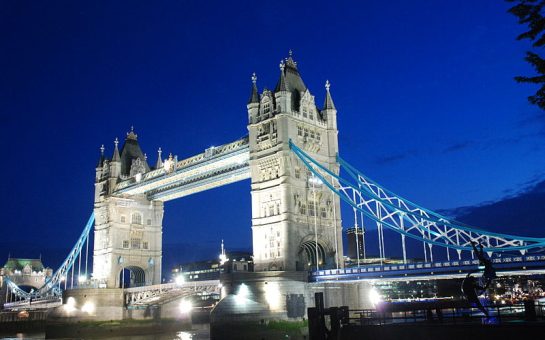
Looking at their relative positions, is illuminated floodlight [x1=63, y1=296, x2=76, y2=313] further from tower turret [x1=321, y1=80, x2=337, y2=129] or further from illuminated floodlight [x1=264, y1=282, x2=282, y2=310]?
tower turret [x1=321, y1=80, x2=337, y2=129]

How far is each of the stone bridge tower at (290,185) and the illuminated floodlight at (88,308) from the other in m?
23.9

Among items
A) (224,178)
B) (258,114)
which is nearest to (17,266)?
(224,178)

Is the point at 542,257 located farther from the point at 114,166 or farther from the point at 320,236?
the point at 114,166

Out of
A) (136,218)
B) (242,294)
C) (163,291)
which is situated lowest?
(242,294)

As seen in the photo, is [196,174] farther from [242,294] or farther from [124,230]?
[242,294]

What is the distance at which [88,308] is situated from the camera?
64.4 m

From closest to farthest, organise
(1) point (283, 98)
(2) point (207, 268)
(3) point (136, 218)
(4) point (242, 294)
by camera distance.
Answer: (4) point (242, 294) → (1) point (283, 98) → (3) point (136, 218) → (2) point (207, 268)

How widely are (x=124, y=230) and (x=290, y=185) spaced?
3018 centimetres

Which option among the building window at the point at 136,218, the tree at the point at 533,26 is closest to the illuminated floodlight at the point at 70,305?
the building window at the point at 136,218

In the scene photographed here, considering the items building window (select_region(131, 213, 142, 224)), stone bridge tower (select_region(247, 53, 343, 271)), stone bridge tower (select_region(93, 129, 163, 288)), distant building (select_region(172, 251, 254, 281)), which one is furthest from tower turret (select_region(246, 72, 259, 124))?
distant building (select_region(172, 251, 254, 281))

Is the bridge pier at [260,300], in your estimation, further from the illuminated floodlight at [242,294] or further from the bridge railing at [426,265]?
the bridge railing at [426,265]

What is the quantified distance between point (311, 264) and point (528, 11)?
3613 cm

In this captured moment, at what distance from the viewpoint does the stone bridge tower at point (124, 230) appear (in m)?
71.1

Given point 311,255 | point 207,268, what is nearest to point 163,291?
point 311,255
